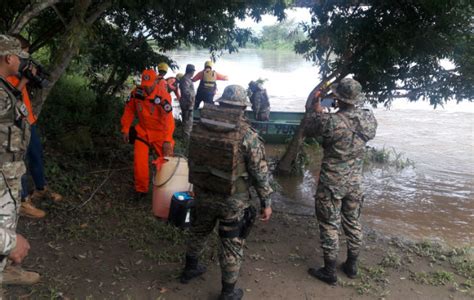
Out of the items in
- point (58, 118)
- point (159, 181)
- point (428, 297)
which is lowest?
point (428, 297)

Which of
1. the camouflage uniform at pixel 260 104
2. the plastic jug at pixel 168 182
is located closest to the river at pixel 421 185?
the plastic jug at pixel 168 182

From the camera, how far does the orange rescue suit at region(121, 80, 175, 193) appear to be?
5043 millimetres

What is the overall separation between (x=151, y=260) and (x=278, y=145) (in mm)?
7673

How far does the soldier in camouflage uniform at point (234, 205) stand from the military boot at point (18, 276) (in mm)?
1426

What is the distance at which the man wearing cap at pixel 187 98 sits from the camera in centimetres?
988

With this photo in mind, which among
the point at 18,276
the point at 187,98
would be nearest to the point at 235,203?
the point at 18,276

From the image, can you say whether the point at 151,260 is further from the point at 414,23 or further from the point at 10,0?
the point at 414,23

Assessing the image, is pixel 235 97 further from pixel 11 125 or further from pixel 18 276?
pixel 18 276

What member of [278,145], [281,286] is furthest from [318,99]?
[278,145]

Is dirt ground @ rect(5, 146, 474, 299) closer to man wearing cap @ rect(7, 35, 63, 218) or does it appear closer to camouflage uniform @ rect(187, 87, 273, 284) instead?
man wearing cap @ rect(7, 35, 63, 218)

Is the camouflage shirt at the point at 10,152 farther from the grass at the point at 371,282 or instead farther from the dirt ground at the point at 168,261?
the grass at the point at 371,282

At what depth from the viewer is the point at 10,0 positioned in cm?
575

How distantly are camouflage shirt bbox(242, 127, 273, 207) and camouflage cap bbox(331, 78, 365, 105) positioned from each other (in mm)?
1062

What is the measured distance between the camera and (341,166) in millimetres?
3932
